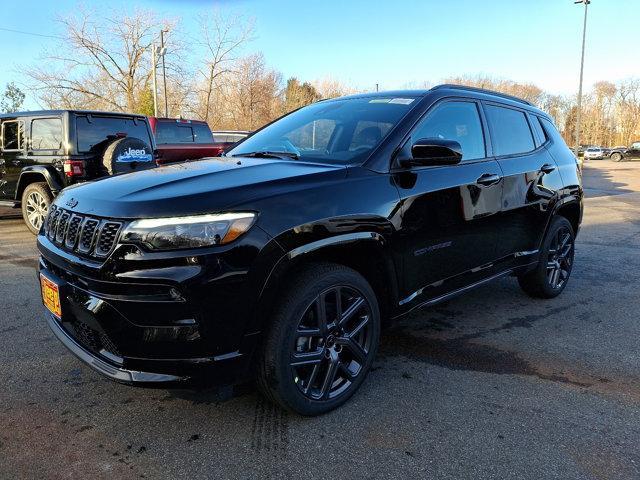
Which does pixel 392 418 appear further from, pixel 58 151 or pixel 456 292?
pixel 58 151

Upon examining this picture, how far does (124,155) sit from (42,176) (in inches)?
62.4

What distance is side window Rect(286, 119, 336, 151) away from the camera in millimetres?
3375

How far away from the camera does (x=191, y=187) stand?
7.93 ft

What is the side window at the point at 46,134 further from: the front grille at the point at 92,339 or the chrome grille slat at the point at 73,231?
the front grille at the point at 92,339

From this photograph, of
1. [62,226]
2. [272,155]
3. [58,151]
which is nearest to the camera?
[62,226]

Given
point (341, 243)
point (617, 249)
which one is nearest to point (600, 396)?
point (341, 243)

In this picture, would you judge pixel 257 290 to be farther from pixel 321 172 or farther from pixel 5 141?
pixel 5 141

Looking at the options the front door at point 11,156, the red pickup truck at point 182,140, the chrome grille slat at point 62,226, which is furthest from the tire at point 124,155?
the chrome grille slat at point 62,226

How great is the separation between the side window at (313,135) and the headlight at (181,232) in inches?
50.6

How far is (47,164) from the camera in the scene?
761 centimetres

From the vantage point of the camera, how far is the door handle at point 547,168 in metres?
4.39

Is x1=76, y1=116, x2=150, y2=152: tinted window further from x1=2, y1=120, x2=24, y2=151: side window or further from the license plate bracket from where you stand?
the license plate bracket

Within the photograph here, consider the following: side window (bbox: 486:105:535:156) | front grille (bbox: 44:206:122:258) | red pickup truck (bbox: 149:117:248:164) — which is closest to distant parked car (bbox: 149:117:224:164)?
red pickup truck (bbox: 149:117:248:164)

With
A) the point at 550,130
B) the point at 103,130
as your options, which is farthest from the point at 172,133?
the point at 550,130
